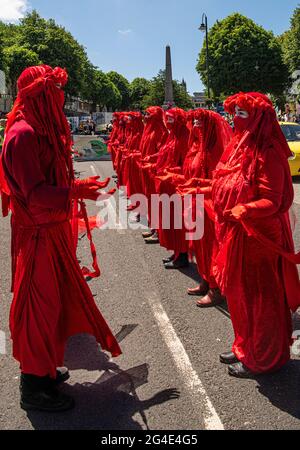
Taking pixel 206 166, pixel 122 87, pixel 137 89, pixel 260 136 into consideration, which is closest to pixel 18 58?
pixel 206 166

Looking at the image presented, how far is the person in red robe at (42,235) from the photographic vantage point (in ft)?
8.83

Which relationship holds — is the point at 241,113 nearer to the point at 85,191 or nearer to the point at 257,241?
the point at 257,241

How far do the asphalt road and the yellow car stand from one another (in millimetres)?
8484

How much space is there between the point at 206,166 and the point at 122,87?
134 meters

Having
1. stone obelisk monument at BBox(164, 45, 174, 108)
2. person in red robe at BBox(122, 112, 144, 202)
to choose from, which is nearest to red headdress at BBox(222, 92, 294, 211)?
person in red robe at BBox(122, 112, 144, 202)

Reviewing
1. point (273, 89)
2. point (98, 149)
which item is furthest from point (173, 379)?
point (273, 89)

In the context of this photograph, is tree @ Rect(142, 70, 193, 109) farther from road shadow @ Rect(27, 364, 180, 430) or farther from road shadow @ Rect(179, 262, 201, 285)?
road shadow @ Rect(27, 364, 180, 430)

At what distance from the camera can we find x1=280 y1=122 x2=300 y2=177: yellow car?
40.9 ft

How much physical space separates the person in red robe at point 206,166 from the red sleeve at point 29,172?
193 centimetres

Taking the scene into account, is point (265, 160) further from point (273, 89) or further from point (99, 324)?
point (273, 89)

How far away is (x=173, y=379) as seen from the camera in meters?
3.37

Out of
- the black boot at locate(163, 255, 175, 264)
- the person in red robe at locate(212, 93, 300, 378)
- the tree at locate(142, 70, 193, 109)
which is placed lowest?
the black boot at locate(163, 255, 175, 264)

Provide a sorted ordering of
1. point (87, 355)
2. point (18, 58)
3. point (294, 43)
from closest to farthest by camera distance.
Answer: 1. point (87, 355)
2. point (294, 43)
3. point (18, 58)

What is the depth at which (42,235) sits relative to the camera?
2906 millimetres
